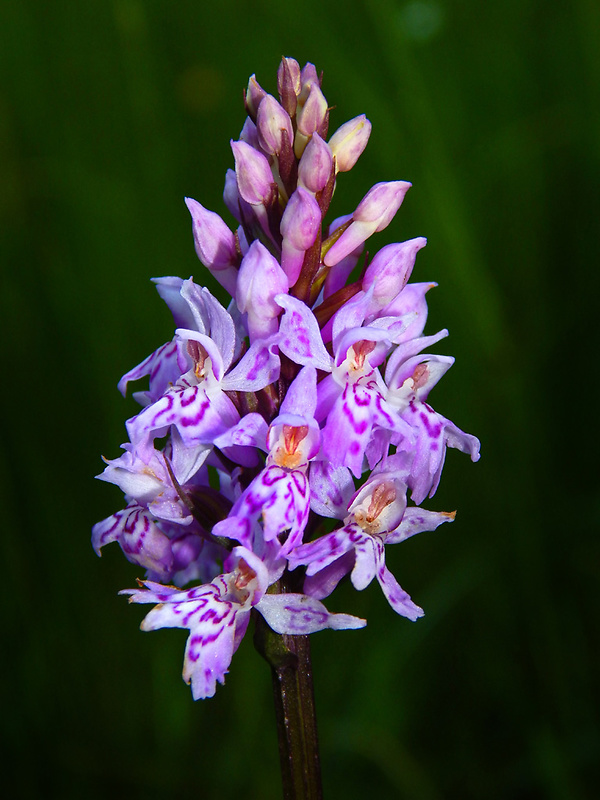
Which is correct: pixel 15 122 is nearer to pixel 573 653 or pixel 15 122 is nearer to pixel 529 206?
pixel 529 206

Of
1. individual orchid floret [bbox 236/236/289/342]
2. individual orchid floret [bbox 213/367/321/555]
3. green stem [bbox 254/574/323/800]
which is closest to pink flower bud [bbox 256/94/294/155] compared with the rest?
individual orchid floret [bbox 236/236/289/342]

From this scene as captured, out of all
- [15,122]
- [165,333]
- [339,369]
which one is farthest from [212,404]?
[15,122]

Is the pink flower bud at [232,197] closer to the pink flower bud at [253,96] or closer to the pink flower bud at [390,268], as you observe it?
the pink flower bud at [253,96]

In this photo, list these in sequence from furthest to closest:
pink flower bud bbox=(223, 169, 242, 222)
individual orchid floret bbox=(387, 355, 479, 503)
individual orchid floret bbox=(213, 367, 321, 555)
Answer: pink flower bud bbox=(223, 169, 242, 222) < individual orchid floret bbox=(387, 355, 479, 503) < individual orchid floret bbox=(213, 367, 321, 555)

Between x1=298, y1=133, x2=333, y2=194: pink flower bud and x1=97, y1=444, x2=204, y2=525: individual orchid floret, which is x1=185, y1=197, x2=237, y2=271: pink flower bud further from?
x1=97, y1=444, x2=204, y2=525: individual orchid floret

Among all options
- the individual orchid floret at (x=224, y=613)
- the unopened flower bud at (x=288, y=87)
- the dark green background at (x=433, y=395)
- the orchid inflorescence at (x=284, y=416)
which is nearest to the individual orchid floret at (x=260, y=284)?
the orchid inflorescence at (x=284, y=416)

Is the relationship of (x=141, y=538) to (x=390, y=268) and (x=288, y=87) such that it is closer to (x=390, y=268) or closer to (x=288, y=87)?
(x=390, y=268)

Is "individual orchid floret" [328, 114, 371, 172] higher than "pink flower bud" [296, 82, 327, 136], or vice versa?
"pink flower bud" [296, 82, 327, 136]
